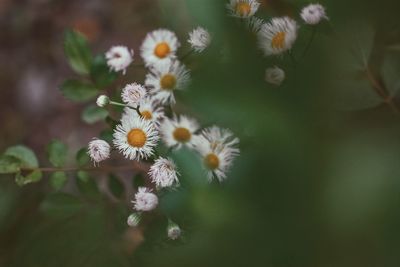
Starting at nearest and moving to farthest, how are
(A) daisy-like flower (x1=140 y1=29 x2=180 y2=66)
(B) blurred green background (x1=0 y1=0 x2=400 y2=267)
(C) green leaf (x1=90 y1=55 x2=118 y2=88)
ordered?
(B) blurred green background (x1=0 y1=0 x2=400 y2=267), (A) daisy-like flower (x1=140 y1=29 x2=180 y2=66), (C) green leaf (x1=90 y1=55 x2=118 y2=88)

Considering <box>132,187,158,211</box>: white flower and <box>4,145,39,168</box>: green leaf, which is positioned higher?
<box>132,187,158,211</box>: white flower

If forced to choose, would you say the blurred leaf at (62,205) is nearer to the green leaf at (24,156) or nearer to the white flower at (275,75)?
Result: the green leaf at (24,156)

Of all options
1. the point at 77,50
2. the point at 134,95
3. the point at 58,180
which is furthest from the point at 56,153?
the point at 134,95

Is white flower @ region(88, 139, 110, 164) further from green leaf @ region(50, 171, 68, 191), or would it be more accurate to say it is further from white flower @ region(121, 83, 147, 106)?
green leaf @ region(50, 171, 68, 191)

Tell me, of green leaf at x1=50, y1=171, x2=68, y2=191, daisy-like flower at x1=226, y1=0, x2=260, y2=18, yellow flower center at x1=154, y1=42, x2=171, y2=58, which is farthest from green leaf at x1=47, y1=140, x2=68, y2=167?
daisy-like flower at x1=226, y1=0, x2=260, y2=18

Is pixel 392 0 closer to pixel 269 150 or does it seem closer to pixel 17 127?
pixel 269 150

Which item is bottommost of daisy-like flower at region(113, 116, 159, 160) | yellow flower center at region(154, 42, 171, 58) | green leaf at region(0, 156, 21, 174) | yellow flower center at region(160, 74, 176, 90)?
green leaf at region(0, 156, 21, 174)

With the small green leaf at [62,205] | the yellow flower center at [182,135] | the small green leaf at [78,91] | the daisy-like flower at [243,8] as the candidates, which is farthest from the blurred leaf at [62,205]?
the daisy-like flower at [243,8]
